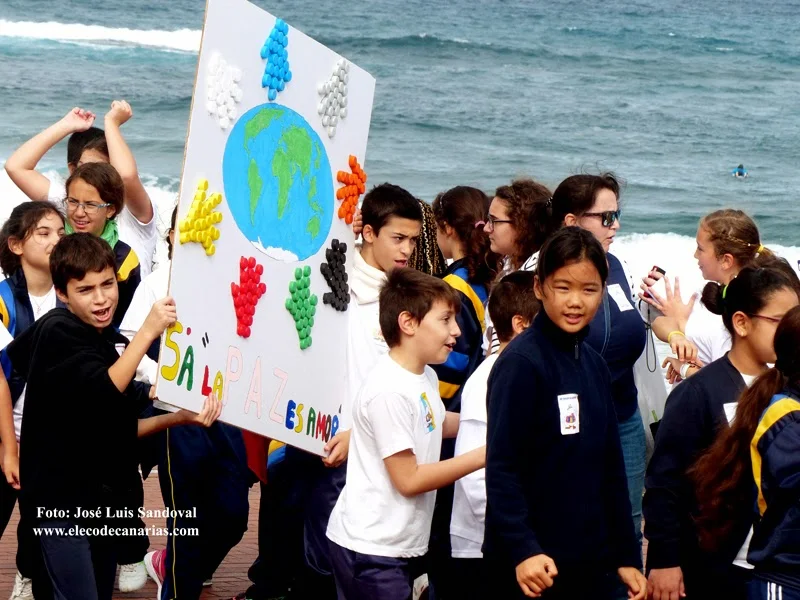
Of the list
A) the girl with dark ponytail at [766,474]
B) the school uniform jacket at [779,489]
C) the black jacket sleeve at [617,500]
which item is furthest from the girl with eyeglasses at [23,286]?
the school uniform jacket at [779,489]

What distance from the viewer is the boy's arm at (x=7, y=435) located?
4523mm

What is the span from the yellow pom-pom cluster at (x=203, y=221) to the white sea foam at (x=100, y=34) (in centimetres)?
3410

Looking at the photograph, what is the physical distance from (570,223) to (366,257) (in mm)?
793

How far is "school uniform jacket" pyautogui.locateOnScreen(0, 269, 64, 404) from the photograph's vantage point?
485cm

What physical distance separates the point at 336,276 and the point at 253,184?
60cm

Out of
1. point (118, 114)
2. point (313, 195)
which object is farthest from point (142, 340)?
point (118, 114)

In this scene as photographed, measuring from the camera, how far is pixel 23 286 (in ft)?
16.5

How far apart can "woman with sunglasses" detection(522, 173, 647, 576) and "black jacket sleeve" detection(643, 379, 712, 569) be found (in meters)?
0.71

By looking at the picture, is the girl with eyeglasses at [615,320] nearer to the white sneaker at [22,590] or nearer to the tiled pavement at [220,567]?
the tiled pavement at [220,567]

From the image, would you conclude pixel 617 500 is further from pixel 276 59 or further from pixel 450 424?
pixel 276 59

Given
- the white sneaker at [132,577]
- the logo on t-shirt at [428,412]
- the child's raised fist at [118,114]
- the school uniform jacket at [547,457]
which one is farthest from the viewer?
the child's raised fist at [118,114]

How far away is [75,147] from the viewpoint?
6.20 meters

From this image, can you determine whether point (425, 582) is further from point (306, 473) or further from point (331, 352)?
point (331, 352)

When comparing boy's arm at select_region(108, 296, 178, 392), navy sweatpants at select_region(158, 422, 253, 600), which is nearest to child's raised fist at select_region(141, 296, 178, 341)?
boy's arm at select_region(108, 296, 178, 392)
